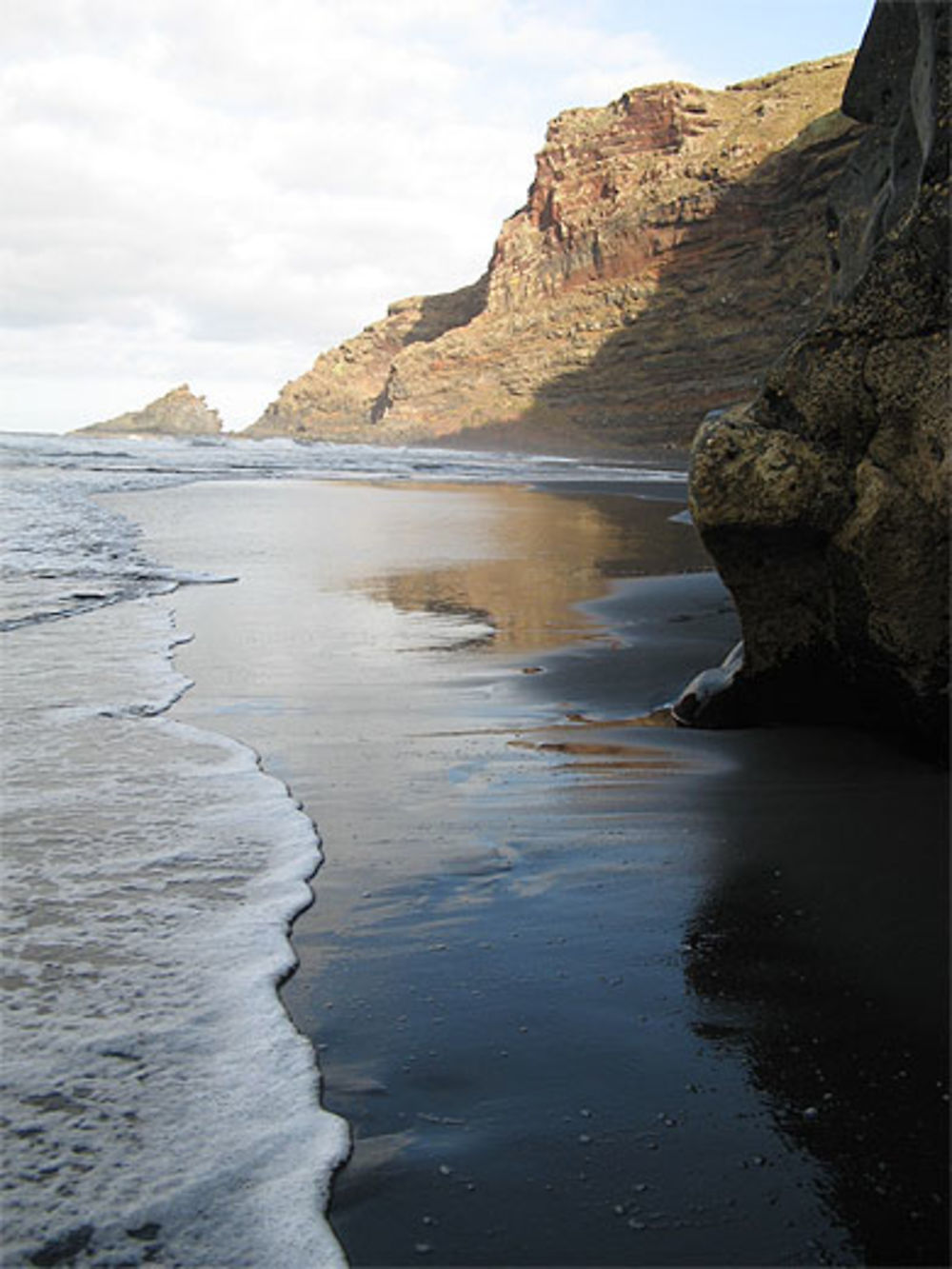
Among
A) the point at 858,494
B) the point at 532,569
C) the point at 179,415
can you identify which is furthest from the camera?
the point at 179,415

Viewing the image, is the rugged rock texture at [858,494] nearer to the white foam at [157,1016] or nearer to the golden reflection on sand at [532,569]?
the golden reflection on sand at [532,569]

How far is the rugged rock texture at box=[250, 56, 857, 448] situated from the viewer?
213ft

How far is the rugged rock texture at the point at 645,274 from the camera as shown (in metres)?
65.1

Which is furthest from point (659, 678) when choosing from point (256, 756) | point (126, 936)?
point (126, 936)

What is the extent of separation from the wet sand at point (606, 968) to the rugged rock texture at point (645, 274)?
55948mm

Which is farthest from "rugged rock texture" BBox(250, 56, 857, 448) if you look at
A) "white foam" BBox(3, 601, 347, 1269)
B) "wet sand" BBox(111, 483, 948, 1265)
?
"white foam" BBox(3, 601, 347, 1269)

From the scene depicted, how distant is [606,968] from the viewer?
2332 millimetres

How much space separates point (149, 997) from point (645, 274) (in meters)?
77.7

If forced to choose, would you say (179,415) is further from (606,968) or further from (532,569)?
(606,968)

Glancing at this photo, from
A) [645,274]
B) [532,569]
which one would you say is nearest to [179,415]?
[645,274]

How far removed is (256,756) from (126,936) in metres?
1.42

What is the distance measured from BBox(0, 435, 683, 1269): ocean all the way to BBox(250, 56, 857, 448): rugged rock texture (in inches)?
2236

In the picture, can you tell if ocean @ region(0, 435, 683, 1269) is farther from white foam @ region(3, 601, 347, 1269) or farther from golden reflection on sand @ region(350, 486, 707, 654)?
golden reflection on sand @ region(350, 486, 707, 654)

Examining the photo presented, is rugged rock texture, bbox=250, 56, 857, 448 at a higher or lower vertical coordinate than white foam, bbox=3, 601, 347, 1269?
higher
